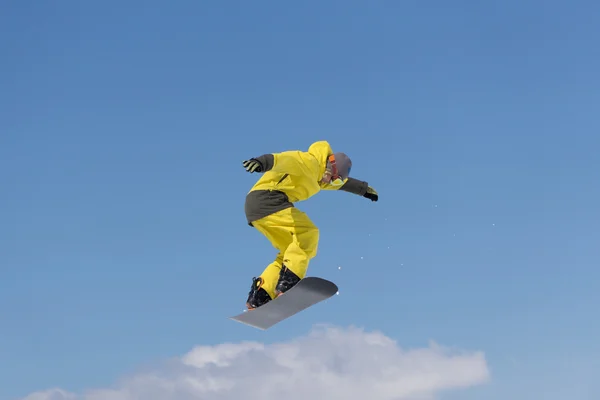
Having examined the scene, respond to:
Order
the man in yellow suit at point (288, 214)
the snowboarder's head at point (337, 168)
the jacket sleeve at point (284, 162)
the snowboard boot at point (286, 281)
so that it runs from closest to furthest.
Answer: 1. the jacket sleeve at point (284, 162)
2. the snowboard boot at point (286, 281)
3. the man in yellow suit at point (288, 214)
4. the snowboarder's head at point (337, 168)

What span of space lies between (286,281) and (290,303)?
343 millimetres

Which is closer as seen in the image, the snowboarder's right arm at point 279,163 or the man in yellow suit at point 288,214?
the snowboarder's right arm at point 279,163

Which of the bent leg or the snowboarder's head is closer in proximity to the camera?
the bent leg

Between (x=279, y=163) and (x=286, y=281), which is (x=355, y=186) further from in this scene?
(x=279, y=163)

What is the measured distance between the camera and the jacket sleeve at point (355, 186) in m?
12.9

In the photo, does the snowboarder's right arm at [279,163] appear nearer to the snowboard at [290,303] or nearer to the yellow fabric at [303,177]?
the yellow fabric at [303,177]

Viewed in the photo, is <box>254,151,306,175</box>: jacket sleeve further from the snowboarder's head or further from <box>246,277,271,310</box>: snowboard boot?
<box>246,277,271,310</box>: snowboard boot

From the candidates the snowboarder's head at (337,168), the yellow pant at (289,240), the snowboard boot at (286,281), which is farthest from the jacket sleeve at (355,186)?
the snowboard boot at (286,281)

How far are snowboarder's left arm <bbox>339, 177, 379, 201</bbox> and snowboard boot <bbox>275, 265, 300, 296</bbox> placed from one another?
7.80ft

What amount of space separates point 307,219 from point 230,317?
197 cm

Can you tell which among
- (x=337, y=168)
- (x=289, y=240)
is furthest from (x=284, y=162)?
(x=289, y=240)

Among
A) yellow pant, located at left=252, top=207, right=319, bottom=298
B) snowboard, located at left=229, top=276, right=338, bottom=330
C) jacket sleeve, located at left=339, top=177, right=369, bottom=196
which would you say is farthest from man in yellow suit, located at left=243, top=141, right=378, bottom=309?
jacket sleeve, located at left=339, top=177, right=369, bottom=196

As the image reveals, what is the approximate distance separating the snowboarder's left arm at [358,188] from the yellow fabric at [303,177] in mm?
1251

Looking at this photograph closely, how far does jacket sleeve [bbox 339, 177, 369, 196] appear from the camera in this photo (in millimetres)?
12888
